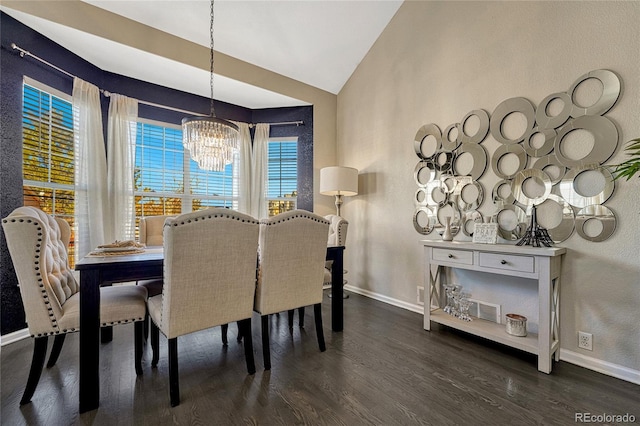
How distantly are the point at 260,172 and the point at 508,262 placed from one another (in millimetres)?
3316

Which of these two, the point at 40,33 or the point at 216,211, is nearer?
the point at 216,211

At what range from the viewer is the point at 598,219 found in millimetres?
1867

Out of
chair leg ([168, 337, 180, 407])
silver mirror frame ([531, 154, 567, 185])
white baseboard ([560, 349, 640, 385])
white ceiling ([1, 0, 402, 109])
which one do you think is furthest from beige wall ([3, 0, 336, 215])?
white baseboard ([560, 349, 640, 385])

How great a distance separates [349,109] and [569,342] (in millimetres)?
3513

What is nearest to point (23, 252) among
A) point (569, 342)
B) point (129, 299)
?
point (129, 299)

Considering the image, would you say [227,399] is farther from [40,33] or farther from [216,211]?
[40,33]

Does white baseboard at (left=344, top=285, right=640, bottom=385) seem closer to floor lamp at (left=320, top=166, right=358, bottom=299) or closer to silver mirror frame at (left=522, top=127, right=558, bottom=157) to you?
silver mirror frame at (left=522, top=127, right=558, bottom=157)

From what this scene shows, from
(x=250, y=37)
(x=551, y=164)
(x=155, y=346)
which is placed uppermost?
(x=250, y=37)

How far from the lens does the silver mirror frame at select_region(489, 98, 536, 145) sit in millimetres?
2172

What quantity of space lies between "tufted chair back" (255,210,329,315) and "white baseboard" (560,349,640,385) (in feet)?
6.13

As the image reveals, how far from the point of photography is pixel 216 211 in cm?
155

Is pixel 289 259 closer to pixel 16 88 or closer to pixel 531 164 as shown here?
pixel 531 164

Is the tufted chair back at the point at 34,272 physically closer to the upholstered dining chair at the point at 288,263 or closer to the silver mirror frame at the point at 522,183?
the upholstered dining chair at the point at 288,263

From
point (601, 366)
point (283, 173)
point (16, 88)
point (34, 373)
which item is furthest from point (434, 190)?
point (16, 88)
